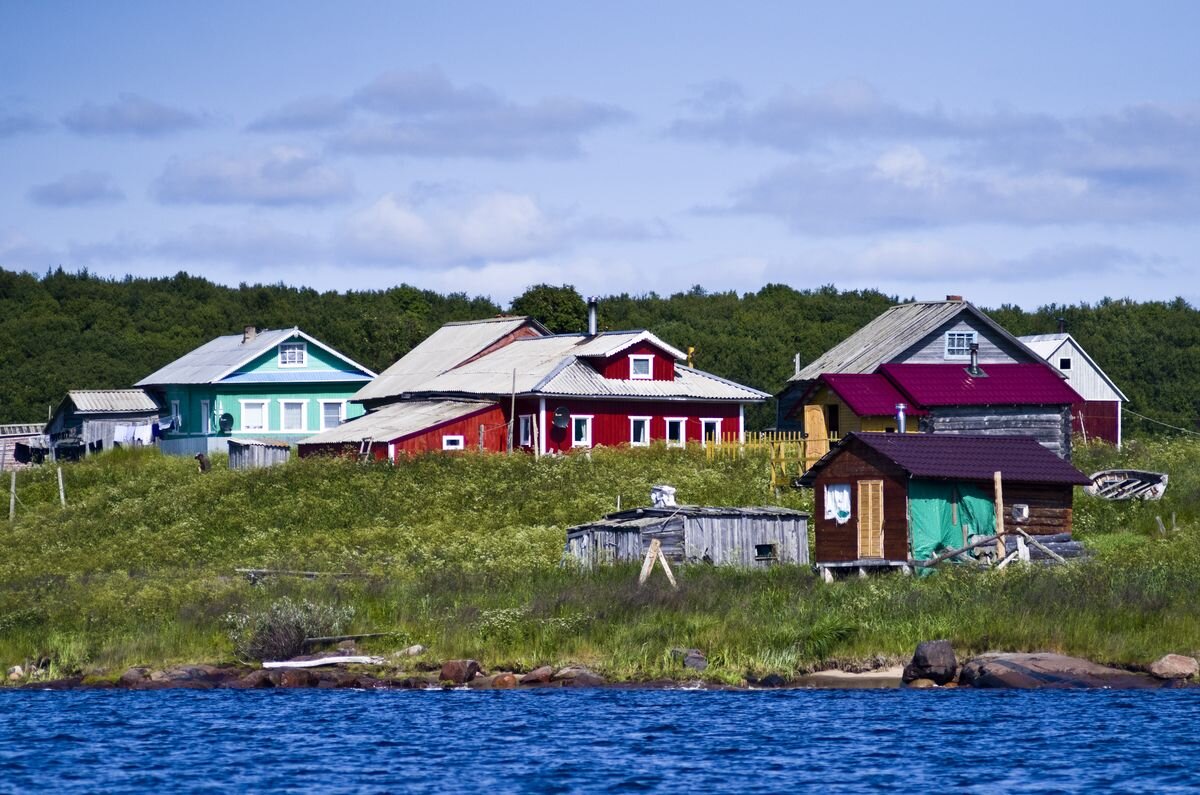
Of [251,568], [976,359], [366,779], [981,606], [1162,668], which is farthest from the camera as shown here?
[976,359]

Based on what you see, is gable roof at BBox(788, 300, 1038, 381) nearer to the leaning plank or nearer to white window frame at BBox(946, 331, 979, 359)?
white window frame at BBox(946, 331, 979, 359)

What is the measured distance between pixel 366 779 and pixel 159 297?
103 m

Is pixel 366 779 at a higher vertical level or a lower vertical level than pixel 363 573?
lower

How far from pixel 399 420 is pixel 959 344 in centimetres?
2091

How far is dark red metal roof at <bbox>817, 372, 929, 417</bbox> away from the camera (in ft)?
193

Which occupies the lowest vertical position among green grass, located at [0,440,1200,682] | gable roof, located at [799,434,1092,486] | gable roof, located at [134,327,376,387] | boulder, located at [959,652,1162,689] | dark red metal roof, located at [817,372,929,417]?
boulder, located at [959,652,1162,689]

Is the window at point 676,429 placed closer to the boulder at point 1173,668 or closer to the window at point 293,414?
the window at point 293,414

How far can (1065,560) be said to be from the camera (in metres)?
40.2

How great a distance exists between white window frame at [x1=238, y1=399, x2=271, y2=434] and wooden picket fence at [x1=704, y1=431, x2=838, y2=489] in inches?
861

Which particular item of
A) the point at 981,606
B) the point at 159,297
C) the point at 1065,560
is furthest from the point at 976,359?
the point at 159,297

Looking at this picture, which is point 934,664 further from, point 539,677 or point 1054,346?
point 1054,346

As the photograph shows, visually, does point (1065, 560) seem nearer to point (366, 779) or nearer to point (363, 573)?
point (363, 573)

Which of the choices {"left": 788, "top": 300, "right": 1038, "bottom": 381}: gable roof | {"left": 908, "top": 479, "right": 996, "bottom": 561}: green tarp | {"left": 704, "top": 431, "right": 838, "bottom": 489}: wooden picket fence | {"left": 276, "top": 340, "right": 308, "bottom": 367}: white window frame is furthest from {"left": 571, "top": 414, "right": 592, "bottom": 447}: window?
{"left": 908, "top": 479, "right": 996, "bottom": 561}: green tarp

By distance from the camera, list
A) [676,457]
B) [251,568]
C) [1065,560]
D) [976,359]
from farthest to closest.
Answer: [976,359]
[676,457]
[251,568]
[1065,560]
